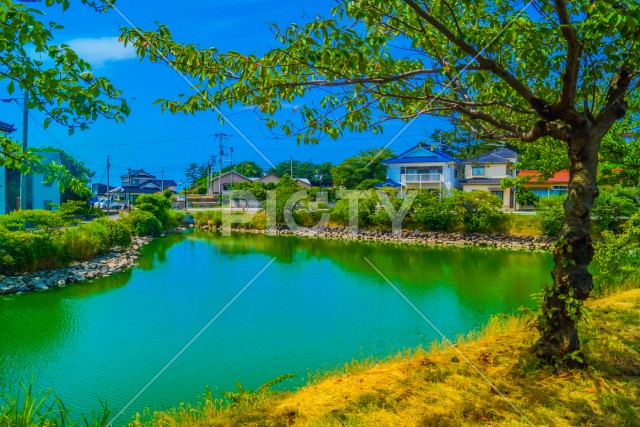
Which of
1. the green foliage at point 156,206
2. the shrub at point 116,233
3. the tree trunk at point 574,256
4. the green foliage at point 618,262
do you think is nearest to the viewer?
the tree trunk at point 574,256

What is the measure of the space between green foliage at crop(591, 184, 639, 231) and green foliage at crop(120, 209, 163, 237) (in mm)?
18181

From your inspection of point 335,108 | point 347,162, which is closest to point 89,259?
point 335,108

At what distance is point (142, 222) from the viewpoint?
66.1 feet

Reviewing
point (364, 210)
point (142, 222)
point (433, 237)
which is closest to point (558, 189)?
point (433, 237)

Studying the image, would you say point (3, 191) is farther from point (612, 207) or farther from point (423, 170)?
point (612, 207)

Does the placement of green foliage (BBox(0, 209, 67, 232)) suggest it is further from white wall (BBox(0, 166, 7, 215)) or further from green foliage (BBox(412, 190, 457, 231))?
green foliage (BBox(412, 190, 457, 231))

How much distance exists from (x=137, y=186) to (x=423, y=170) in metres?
34.3

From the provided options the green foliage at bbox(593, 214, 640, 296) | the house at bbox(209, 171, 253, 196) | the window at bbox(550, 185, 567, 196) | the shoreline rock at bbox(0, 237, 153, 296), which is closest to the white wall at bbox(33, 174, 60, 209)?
the shoreline rock at bbox(0, 237, 153, 296)

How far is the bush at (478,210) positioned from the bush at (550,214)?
71.2 inches

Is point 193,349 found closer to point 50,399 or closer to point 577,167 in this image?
point 50,399

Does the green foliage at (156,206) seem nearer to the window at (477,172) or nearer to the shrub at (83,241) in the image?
the shrub at (83,241)

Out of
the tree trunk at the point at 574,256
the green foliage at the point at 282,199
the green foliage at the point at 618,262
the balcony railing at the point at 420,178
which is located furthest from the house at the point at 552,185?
the tree trunk at the point at 574,256

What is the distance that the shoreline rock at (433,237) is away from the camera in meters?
17.0

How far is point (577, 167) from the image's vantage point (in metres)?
3.15
